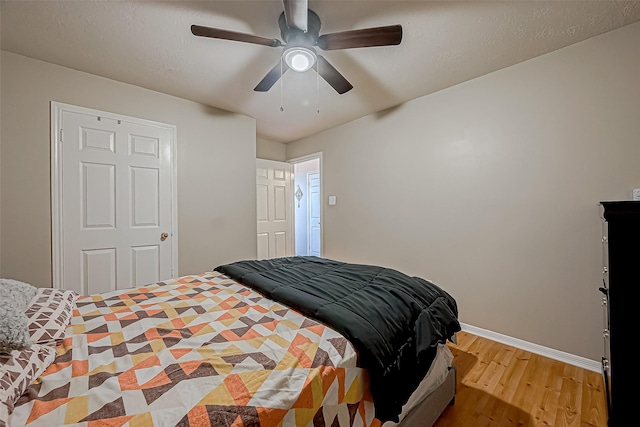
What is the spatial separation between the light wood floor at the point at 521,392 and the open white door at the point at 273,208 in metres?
2.95

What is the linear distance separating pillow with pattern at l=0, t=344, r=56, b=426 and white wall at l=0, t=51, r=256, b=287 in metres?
1.97

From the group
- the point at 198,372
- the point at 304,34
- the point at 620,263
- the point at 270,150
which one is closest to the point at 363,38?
the point at 304,34

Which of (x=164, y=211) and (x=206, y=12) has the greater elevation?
(x=206, y=12)

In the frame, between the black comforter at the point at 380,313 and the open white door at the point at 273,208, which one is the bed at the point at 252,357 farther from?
the open white door at the point at 273,208

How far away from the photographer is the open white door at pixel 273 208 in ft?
13.9

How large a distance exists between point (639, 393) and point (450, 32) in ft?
7.29

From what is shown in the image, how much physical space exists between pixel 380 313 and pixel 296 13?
1.61m

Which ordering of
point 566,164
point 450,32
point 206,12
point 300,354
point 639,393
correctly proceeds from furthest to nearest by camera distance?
point 566,164, point 450,32, point 206,12, point 639,393, point 300,354

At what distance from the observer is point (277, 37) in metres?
1.95

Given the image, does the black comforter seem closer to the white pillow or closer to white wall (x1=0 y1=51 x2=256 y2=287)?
the white pillow

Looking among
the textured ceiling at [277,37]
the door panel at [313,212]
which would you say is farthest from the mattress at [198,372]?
the door panel at [313,212]

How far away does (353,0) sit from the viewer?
5.23 ft

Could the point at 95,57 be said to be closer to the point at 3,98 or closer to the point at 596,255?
the point at 3,98

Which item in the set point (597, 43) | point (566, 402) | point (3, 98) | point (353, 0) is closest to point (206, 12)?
point (353, 0)
